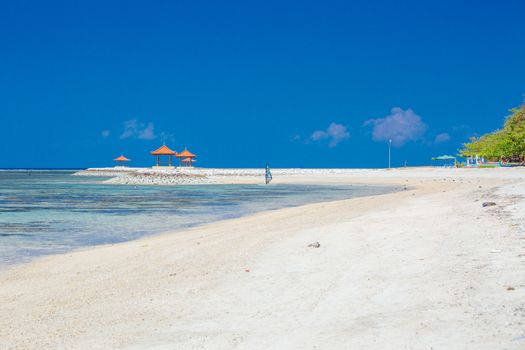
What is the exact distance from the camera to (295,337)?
4480mm

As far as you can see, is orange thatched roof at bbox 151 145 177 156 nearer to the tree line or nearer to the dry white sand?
the tree line

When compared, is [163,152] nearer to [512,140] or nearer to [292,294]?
[512,140]

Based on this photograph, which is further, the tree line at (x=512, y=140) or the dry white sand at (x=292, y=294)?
the tree line at (x=512, y=140)

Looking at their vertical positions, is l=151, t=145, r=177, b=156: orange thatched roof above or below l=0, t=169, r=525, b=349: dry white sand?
above

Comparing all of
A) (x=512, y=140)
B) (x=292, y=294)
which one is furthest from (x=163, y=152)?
(x=292, y=294)

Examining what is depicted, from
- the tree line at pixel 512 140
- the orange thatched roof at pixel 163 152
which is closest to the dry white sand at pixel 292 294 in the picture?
the tree line at pixel 512 140

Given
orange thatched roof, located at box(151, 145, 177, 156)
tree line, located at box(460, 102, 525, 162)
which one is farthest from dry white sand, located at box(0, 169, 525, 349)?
orange thatched roof, located at box(151, 145, 177, 156)

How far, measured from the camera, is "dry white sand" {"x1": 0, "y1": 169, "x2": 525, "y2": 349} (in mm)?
4461

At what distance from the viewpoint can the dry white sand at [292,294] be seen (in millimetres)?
4461

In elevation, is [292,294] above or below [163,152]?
below

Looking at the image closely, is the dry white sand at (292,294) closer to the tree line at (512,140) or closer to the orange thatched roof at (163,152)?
the tree line at (512,140)

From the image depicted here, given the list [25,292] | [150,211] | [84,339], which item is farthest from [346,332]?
[150,211]

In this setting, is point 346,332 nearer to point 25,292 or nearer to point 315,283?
point 315,283

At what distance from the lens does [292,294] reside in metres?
5.89
